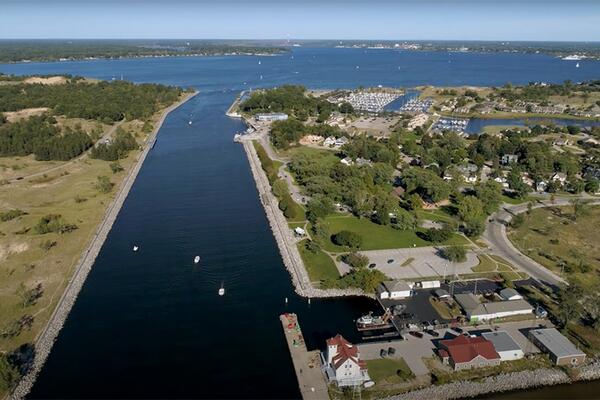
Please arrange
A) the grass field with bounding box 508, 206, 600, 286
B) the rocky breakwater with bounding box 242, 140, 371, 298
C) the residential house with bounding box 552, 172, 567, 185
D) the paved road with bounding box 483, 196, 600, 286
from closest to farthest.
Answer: the rocky breakwater with bounding box 242, 140, 371, 298
the paved road with bounding box 483, 196, 600, 286
the grass field with bounding box 508, 206, 600, 286
the residential house with bounding box 552, 172, 567, 185

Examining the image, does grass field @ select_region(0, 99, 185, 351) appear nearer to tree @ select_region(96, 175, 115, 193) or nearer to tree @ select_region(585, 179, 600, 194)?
tree @ select_region(96, 175, 115, 193)

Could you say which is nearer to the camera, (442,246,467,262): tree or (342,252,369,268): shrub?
(342,252,369,268): shrub

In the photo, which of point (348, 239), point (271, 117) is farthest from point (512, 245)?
point (271, 117)

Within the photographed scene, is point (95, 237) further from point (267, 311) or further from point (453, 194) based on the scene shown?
point (453, 194)

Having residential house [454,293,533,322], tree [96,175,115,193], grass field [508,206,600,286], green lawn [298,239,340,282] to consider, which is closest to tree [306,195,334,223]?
green lawn [298,239,340,282]

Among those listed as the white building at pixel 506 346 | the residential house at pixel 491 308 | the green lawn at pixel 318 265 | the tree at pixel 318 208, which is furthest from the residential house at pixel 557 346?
the tree at pixel 318 208

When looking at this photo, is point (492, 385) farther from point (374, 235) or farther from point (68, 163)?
point (68, 163)
